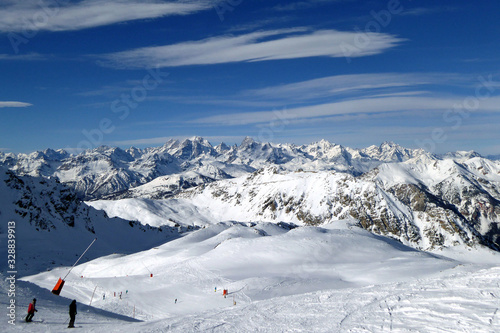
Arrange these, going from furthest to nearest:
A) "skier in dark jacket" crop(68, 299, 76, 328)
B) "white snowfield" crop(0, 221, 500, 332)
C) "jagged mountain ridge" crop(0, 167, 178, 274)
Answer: "jagged mountain ridge" crop(0, 167, 178, 274) < "skier in dark jacket" crop(68, 299, 76, 328) < "white snowfield" crop(0, 221, 500, 332)

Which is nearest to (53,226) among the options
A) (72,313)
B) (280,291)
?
(280,291)

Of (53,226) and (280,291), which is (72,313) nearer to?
(280,291)

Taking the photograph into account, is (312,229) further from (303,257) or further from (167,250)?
(167,250)

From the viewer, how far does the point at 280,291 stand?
42.0 meters

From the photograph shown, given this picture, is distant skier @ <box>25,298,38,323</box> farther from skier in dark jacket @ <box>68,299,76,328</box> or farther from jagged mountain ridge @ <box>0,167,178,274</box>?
jagged mountain ridge @ <box>0,167,178,274</box>

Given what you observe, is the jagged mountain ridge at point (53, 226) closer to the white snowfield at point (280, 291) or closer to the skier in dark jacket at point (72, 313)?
the white snowfield at point (280, 291)

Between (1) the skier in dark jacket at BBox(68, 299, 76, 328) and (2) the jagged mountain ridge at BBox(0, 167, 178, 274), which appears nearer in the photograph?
(1) the skier in dark jacket at BBox(68, 299, 76, 328)

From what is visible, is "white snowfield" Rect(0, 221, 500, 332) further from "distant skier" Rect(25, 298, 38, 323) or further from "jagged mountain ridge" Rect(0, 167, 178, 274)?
"jagged mountain ridge" Rect(0, 167, 178, 274)

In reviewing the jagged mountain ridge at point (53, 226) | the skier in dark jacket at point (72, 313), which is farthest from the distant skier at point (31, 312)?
the jagged mountain ridge at point (53, 226)

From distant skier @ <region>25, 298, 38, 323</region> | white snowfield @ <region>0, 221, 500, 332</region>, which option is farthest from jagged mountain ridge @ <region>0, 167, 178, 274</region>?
distant skier @ <region>25, 298, 38, 323</region>

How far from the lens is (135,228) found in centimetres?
14575

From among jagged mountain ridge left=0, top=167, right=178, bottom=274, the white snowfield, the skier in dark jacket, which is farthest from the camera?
jagged mountain ridge left=0, top=167, right=178, bottom=274

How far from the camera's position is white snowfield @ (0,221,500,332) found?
19.7m

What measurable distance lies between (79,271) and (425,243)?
184 meters
